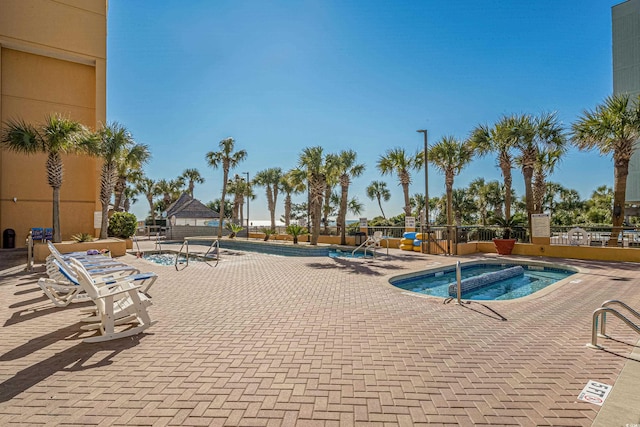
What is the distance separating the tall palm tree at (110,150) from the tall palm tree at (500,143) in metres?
17.5

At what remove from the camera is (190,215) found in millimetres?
29938

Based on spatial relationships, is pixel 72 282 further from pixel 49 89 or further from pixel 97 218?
pixel 49 89

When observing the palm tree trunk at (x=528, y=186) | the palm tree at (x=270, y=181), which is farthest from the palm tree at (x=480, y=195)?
the palm tree at (x=270, y=181)

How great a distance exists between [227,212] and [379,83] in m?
37.0

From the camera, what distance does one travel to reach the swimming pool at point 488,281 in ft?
26.6

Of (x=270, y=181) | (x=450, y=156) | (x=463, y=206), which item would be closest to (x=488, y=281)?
(x=450, y=156)

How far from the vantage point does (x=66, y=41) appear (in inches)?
642

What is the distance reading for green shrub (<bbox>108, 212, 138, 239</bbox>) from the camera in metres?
17.3

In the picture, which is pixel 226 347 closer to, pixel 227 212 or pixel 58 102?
pixel 58 102

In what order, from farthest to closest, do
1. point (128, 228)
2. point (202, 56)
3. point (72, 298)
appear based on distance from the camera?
point (128, 228) < point (202, 56) < point (72, 298)

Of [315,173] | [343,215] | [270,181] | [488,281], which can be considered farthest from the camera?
[270,181]

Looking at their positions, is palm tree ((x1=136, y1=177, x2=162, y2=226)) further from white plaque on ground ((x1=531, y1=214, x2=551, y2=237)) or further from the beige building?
white plaque on ground ((x1=531, y1=214, x2=551, y2=237))

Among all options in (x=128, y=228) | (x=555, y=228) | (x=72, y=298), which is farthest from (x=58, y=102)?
(x=555, y=228)

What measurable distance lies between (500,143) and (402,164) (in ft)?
21.4
